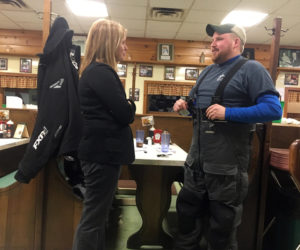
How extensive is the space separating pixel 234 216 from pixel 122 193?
184cm

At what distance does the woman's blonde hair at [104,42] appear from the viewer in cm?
119

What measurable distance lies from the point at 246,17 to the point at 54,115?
12.5 ft

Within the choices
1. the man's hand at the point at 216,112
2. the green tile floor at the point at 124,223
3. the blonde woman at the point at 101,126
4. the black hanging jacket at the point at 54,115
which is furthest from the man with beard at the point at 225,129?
the green tile floor at the point at 124,223

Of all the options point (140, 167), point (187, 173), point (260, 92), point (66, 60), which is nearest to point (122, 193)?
point (140, 167)

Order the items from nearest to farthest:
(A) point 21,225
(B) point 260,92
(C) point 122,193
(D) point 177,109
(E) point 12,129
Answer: (B) point 260,92
(D) point 177,109
(A) point 21,225
(E) point 12,129
(C) point 122,193

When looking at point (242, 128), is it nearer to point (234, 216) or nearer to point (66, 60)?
point (234, 216)

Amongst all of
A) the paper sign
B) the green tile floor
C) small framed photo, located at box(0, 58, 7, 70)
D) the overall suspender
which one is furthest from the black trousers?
small framed photo, located at box(0, 58, 7, 70)

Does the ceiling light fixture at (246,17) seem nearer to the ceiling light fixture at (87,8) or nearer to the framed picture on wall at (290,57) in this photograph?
the framed picture on wall at (290,57)

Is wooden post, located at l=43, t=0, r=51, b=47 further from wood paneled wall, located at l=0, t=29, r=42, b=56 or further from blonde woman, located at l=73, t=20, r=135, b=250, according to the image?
wood paneled wall, located at l=0, t=29, r=42, b=56

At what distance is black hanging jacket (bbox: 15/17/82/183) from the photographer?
4.26ft

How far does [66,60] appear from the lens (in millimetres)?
1367

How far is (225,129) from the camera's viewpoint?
1.21 m

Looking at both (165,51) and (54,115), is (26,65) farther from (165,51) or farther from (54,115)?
(54,115)

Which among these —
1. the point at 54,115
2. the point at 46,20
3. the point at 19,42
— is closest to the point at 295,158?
the point at 54,115
